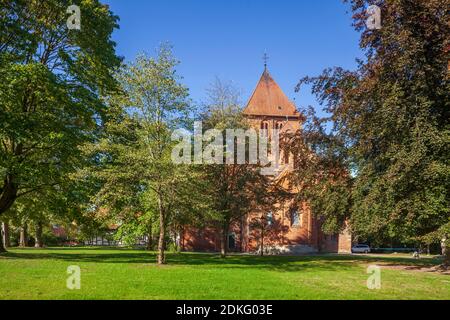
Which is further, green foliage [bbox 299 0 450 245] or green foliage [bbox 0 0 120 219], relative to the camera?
green foliage [bbox 0 0 120 219]

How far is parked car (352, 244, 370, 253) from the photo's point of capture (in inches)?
2223

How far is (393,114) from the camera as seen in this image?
18531mm

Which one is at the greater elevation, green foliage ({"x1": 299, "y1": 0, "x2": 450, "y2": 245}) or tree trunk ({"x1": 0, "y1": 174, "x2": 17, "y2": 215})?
green foliage ({"x1": 299, "y1": 0, "x2": 450, "y2": 245})

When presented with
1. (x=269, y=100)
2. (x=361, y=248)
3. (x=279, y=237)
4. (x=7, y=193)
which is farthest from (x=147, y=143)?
(x=361, y=248)

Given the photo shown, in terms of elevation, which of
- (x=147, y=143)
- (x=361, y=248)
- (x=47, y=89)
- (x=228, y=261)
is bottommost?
(x=361, y=248)

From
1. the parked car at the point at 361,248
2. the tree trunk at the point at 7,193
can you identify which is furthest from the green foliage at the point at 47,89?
the parked car at the point at 361,248

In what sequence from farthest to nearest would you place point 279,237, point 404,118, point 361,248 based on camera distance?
point 361,248, point 279,237, point 404,118

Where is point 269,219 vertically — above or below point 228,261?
above

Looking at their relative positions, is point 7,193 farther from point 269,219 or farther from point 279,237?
point 279,237

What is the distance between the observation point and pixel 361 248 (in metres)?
56.8

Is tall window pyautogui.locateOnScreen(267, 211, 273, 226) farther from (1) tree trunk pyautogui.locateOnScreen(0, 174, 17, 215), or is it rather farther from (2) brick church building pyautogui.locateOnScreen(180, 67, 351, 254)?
(1) tree trunk pyautogui.locateOnScreen(0, 174, 17, 215)

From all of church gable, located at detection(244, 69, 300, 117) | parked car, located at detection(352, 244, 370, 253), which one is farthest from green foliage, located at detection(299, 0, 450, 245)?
parked car, located at detection(352, 244, 370, 253)
